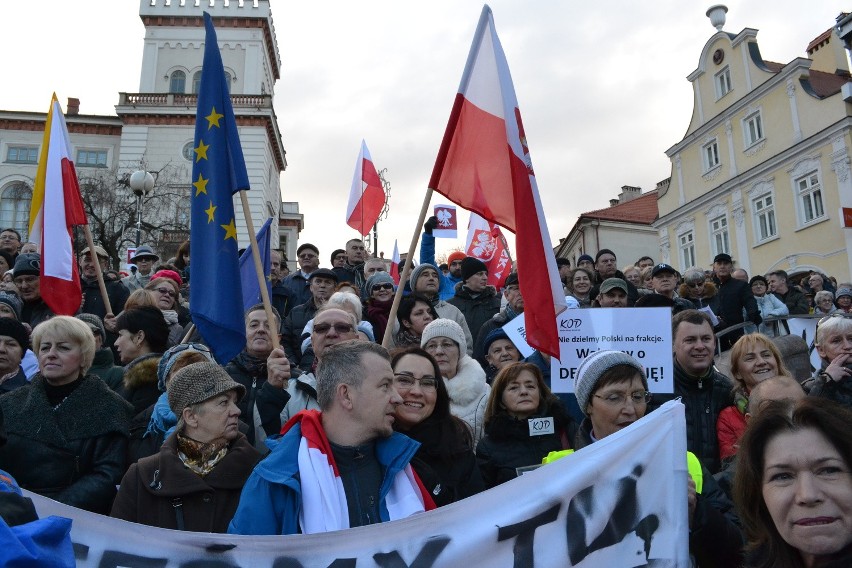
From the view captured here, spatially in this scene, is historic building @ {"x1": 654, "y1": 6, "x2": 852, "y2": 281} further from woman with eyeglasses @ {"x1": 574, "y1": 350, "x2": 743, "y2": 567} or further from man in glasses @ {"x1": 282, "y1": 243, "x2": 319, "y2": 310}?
woman with eyeglasses @ {"x1": 574, "y1": 350, "x2": 743, "y2": 567}

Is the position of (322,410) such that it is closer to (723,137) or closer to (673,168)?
(723,137)

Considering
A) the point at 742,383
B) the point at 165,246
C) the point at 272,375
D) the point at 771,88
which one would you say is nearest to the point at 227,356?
the point at 272,375

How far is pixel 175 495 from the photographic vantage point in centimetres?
320

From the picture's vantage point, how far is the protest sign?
42.1 ft

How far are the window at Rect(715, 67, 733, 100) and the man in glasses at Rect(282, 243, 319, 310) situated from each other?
28761mm

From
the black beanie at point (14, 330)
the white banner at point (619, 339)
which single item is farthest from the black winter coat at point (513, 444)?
the black beanie at point (14, 330)

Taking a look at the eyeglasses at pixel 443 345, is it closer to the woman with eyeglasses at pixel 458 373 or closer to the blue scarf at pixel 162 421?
the woman with eyeglasses at pixel 458 373

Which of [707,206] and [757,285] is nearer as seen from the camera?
[757,285]

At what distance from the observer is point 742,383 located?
4531 mm

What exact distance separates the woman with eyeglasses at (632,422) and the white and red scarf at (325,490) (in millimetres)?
930

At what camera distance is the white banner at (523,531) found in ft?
8.95

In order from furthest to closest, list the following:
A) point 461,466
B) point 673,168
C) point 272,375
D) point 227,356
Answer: point 673,168
point 227,356
point 272,375
point 461,466

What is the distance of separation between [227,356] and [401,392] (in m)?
1.35

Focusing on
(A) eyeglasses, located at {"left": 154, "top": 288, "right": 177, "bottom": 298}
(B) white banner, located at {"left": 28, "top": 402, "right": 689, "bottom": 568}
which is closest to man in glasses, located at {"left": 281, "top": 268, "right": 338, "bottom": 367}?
(A) eyeglasses, located at {"left": 154, "top": 288, "right": 177, "bottom": 298}
